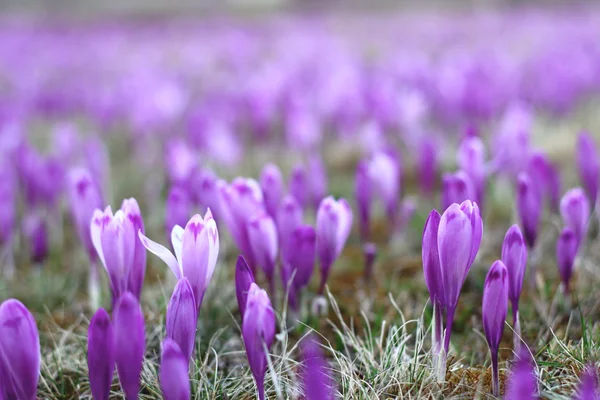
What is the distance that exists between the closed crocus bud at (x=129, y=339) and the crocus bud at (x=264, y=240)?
1.54 feet

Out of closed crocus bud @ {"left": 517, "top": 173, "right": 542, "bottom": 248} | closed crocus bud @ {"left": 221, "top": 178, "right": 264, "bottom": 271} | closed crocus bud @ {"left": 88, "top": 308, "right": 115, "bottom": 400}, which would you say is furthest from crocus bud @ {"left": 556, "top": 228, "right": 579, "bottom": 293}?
closed crocus bud @ {"left": 88, "top": 308, "right": 115, "bottom": 400}

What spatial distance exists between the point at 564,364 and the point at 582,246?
967 millimetres

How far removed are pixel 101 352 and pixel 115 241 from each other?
31cm

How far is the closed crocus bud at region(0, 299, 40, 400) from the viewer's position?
4.00 feet

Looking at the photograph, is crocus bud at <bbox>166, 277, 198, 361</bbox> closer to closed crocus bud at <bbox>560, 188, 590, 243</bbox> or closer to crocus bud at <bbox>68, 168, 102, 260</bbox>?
crocus bud at <bbox>68, 168, 102, 260</bbox>

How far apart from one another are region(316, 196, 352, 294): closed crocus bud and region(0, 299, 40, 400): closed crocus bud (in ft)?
2.60

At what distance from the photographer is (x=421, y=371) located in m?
1.50

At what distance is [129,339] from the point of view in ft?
4.04

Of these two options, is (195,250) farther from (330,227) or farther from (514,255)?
(514,255)

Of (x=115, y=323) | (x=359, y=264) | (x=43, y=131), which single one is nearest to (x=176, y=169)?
(x=359, y=264)

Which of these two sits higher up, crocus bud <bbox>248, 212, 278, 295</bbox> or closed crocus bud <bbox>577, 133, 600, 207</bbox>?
closed crocus bud <bbox>577, 133, 600, 207</bbox>

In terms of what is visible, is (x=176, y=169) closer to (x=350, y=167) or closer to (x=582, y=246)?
(x=582, y=246)

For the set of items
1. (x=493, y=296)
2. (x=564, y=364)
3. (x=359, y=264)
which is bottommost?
(x=359, y=264)

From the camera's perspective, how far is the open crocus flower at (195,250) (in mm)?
1378
